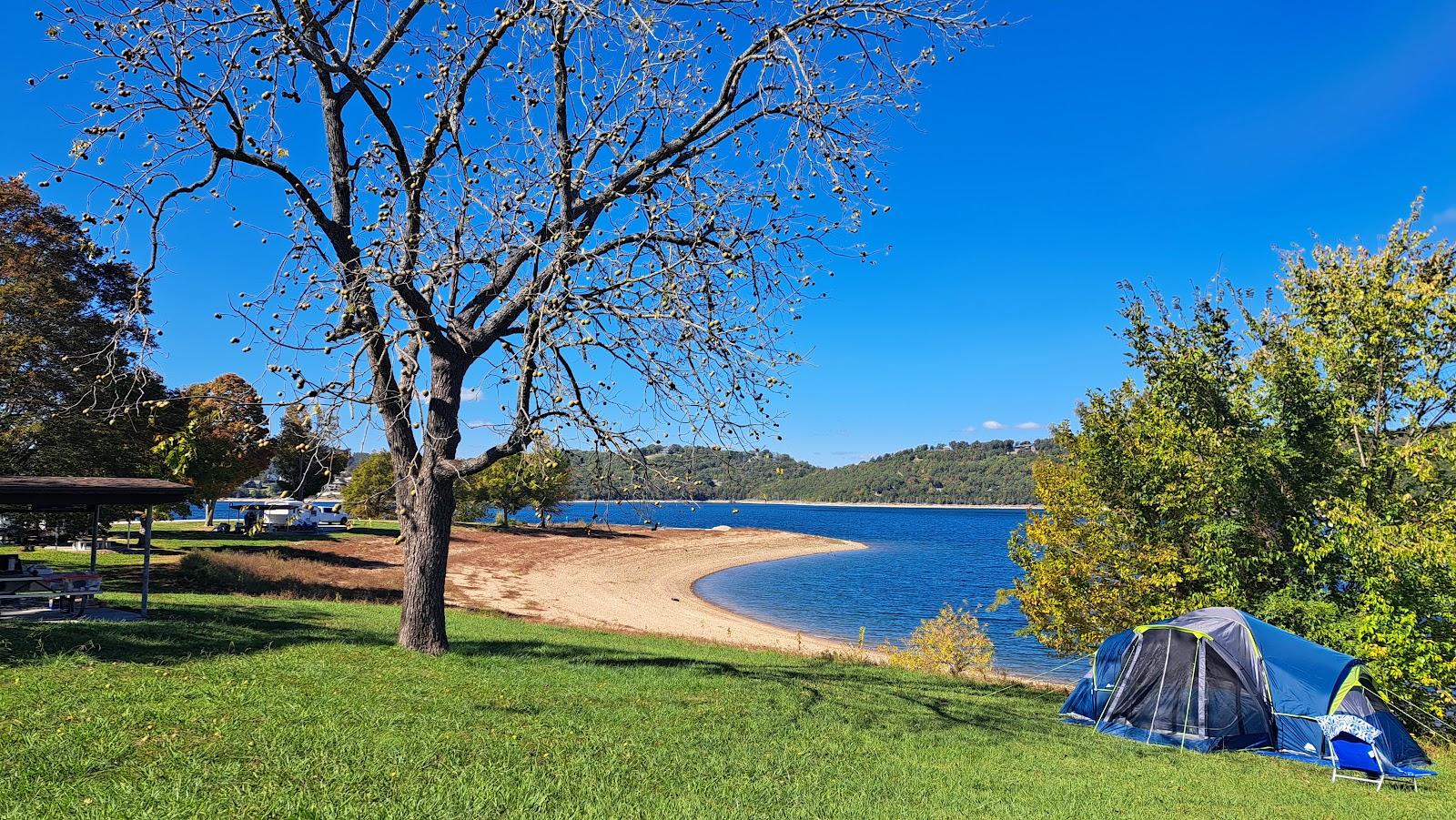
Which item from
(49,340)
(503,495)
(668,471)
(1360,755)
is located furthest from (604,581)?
(668,471)

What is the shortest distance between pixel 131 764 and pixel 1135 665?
13.0 metres

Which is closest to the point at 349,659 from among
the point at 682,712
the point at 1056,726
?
the point at 682,712

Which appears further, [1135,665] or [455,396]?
[1135,665]

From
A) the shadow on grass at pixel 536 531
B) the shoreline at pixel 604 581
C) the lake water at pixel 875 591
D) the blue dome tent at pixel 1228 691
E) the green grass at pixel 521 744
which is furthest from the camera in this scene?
the shadow on grass at pixel 536 531

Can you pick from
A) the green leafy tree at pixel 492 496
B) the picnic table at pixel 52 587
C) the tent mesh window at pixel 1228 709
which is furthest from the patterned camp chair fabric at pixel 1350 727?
the green leafy tree at pixel 492 496

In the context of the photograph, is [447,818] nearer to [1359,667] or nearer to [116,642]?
[116,642]

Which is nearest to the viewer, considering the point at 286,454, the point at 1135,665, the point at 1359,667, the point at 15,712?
the point at 15,712

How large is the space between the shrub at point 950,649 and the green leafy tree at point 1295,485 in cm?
454

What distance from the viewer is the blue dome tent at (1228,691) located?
36.3 ft

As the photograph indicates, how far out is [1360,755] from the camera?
10594 mm

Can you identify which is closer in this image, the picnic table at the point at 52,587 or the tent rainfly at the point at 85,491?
the tent rainfly at the point at 85,491

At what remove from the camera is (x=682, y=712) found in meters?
8.86

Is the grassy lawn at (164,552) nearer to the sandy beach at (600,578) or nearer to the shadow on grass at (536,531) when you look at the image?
the sandy beach at (600,578)

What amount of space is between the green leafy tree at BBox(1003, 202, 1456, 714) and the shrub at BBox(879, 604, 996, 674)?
4544 millimetres
